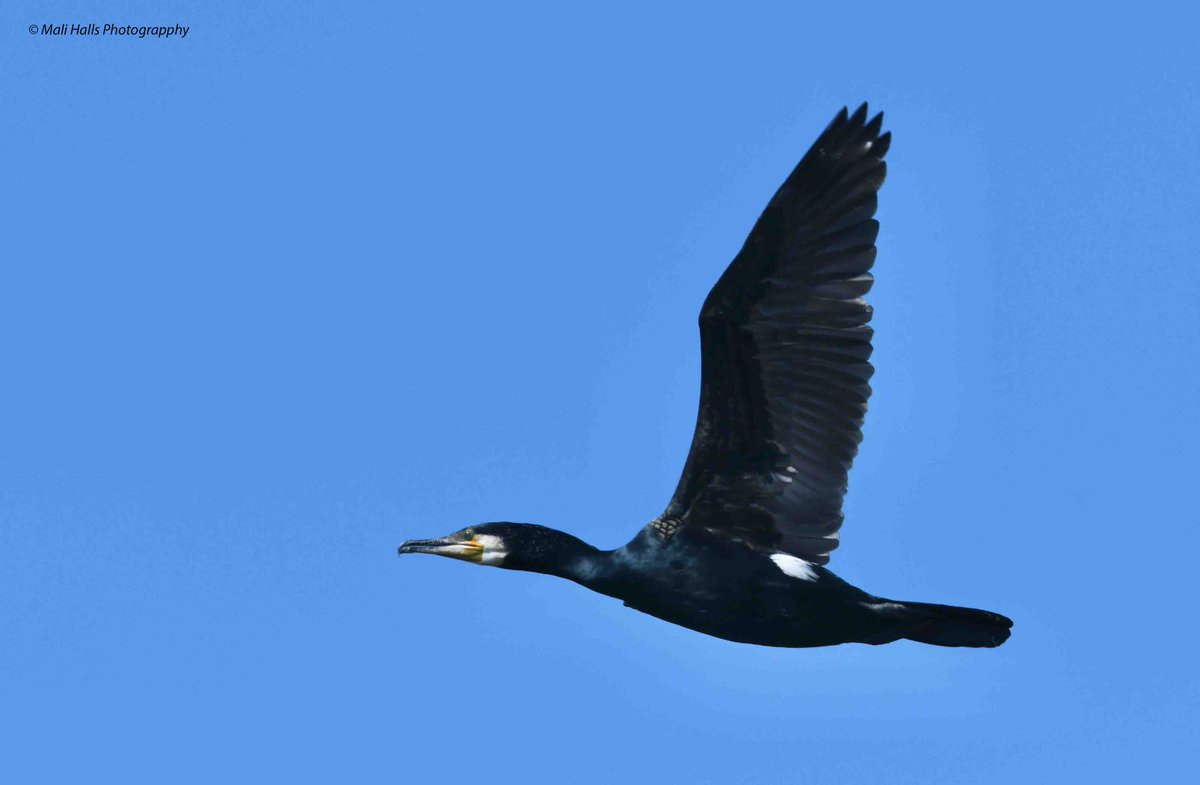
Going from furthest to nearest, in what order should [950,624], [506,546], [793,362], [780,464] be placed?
[506,546], [780,464], [793,362], [950,624]

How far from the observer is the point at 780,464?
16859mm

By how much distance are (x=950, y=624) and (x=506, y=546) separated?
10.8 ft

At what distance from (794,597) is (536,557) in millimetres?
1939

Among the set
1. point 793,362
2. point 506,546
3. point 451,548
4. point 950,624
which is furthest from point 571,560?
point 950,624

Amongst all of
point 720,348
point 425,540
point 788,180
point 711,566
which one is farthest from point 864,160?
point 425,540

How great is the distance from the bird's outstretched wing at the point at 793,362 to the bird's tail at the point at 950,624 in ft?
2.90

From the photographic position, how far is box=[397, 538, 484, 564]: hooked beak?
1705 centimetres

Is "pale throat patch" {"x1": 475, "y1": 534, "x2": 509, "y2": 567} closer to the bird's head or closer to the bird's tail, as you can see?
the bird's head

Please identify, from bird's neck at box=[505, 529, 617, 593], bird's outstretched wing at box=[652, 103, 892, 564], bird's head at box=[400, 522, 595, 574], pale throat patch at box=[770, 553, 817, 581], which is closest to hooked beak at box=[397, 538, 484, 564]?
bird's head at box=[400, 522, 595, 574]

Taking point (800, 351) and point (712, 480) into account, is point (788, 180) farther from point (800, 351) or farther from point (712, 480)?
point (712, 480)

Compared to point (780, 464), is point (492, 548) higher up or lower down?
lower down

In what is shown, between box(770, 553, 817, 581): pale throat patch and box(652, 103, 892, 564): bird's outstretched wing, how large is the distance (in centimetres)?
11

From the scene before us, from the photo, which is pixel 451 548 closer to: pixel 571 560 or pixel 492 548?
pixel 492 548

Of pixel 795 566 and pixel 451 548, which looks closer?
pixel 795 566
